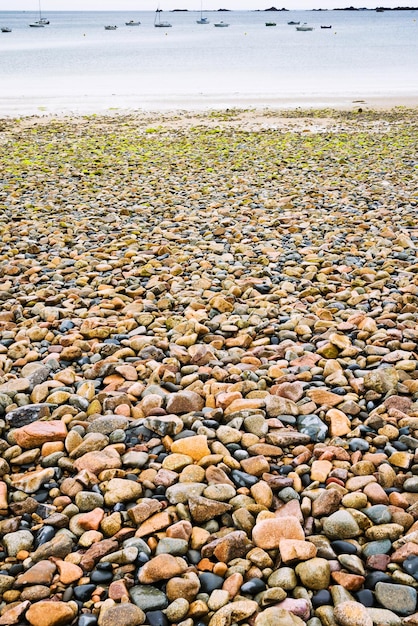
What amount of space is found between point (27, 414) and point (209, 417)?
1.07m

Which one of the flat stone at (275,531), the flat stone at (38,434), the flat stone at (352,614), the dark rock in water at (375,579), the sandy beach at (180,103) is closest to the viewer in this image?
the flat stone at (352,614)

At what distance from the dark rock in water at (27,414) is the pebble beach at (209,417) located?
14mm

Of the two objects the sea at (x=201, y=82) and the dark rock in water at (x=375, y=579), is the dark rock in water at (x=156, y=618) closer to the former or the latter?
the dark rock in water at (x=375, y=579)

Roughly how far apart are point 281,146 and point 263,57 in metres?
44.1

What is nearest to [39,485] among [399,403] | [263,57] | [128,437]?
[128,437]

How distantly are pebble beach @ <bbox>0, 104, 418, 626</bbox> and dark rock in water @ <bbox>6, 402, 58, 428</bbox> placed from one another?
0.05ft

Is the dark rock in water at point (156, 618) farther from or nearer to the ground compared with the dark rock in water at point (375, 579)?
nearer to the ground

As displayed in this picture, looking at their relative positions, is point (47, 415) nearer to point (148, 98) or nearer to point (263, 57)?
point (148, 98)

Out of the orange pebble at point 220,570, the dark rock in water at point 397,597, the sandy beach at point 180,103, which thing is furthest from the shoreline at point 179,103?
the dark rock in water at point 397,597

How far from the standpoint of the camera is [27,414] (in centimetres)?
334

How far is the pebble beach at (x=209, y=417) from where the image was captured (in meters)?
2.23

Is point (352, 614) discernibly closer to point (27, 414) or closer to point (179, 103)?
point (27, 414)

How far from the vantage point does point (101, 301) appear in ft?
16.9

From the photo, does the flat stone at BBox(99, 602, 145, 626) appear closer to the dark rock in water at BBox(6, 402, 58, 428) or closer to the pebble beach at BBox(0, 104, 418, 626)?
the pebble beach at BBox(0, 104, 418, 626)
